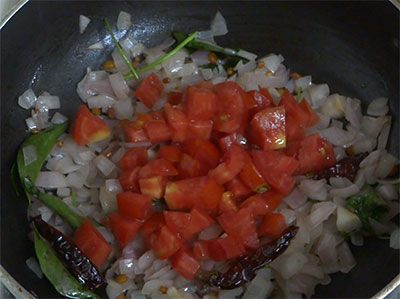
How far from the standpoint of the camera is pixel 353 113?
2.18m

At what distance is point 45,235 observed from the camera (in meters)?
1.93

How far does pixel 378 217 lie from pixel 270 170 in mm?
338

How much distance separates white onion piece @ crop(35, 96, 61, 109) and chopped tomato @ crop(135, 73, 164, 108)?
24cm

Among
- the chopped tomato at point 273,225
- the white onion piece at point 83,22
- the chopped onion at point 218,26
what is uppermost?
the white onion piece at point 83,22

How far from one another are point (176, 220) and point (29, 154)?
46cm

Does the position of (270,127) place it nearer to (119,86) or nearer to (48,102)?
(119,86)

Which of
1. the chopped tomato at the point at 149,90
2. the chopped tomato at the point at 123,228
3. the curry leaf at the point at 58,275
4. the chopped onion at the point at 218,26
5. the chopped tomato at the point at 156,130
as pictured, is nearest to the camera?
the curry leaf at the point at 58,275

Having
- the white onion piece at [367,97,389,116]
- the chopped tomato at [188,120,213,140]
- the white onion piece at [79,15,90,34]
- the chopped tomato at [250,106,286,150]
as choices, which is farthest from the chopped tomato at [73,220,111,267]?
the white onion piece at [367,97,389,116]

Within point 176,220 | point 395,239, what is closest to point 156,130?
point 176,220

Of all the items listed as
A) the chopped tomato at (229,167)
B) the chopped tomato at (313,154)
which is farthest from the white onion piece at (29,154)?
the chopped tomato at (313,154)

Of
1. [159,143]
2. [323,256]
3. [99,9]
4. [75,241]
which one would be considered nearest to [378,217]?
[323,256]

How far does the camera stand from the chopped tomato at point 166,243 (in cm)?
191

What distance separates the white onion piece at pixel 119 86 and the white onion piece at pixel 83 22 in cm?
18

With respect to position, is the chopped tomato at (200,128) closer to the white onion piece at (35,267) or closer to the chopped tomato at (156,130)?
the chopped tomato at (156,130)
